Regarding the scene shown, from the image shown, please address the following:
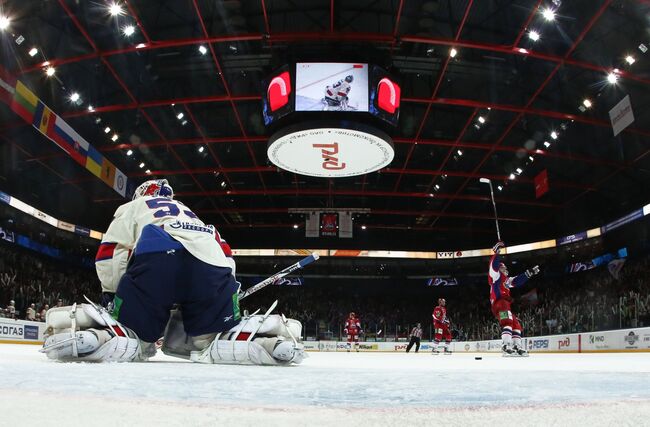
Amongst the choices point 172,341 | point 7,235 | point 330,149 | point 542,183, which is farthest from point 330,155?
point 7,235

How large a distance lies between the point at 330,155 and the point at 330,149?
0.37m

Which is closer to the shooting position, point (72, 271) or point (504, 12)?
point (504, 12)

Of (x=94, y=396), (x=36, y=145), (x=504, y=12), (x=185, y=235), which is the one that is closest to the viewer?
(x=94, y=396)

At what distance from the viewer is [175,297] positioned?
2699 mm

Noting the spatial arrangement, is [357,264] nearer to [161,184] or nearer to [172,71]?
[172,71]

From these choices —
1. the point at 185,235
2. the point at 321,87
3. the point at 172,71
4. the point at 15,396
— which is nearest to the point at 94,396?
the point at 15,396

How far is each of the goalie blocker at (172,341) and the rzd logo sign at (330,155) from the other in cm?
895

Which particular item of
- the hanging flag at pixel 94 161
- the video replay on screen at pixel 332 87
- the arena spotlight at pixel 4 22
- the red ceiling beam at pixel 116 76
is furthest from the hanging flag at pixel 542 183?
the arena spotlight at pixel 4 22

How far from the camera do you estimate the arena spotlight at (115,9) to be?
10250 mm

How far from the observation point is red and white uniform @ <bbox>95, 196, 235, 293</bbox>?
272cm

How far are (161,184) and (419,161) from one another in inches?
625

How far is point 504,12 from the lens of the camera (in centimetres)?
1149

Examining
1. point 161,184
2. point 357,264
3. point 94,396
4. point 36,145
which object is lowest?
point 94,396

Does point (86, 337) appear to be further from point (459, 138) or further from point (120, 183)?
point (459, 138)
